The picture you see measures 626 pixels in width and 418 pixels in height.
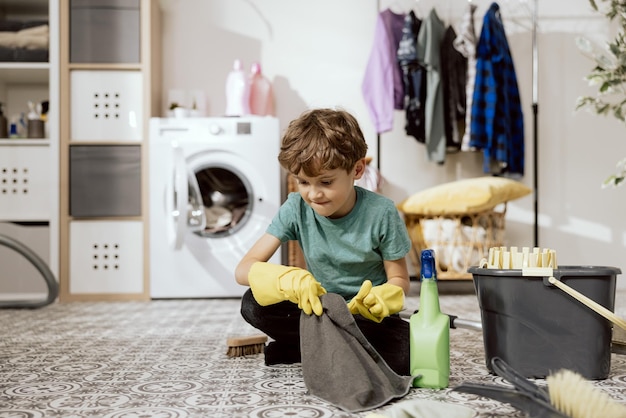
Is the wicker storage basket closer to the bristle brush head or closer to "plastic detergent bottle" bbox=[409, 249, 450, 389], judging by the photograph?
"plastic detergent bottle" bbox=[409, 249, 450, 389]

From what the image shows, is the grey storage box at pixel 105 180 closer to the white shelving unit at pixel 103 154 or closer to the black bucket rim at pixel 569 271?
the white shelving unit at pixel 103 154

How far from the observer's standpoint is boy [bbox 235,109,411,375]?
1217 millimetres

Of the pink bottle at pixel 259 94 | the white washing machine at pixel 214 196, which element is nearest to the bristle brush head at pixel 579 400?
the white washing machine at pixel 214 196

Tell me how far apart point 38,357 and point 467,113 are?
2.26m

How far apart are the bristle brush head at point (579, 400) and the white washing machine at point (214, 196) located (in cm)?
212

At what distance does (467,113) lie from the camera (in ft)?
10.2

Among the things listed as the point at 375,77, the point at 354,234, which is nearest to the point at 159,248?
the point at 375,77

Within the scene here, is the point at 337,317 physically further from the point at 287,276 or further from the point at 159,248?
the point at 159,248

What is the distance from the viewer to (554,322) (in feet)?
3.91

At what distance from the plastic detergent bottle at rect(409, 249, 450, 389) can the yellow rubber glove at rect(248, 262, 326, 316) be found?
0.60 feet

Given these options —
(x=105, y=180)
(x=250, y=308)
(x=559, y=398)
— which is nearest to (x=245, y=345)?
(x=250, y=308)

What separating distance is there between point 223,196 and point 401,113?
108 centimetres

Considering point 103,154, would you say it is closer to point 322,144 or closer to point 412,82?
point 412,82

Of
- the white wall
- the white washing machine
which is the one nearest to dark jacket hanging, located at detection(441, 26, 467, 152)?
the white wall
